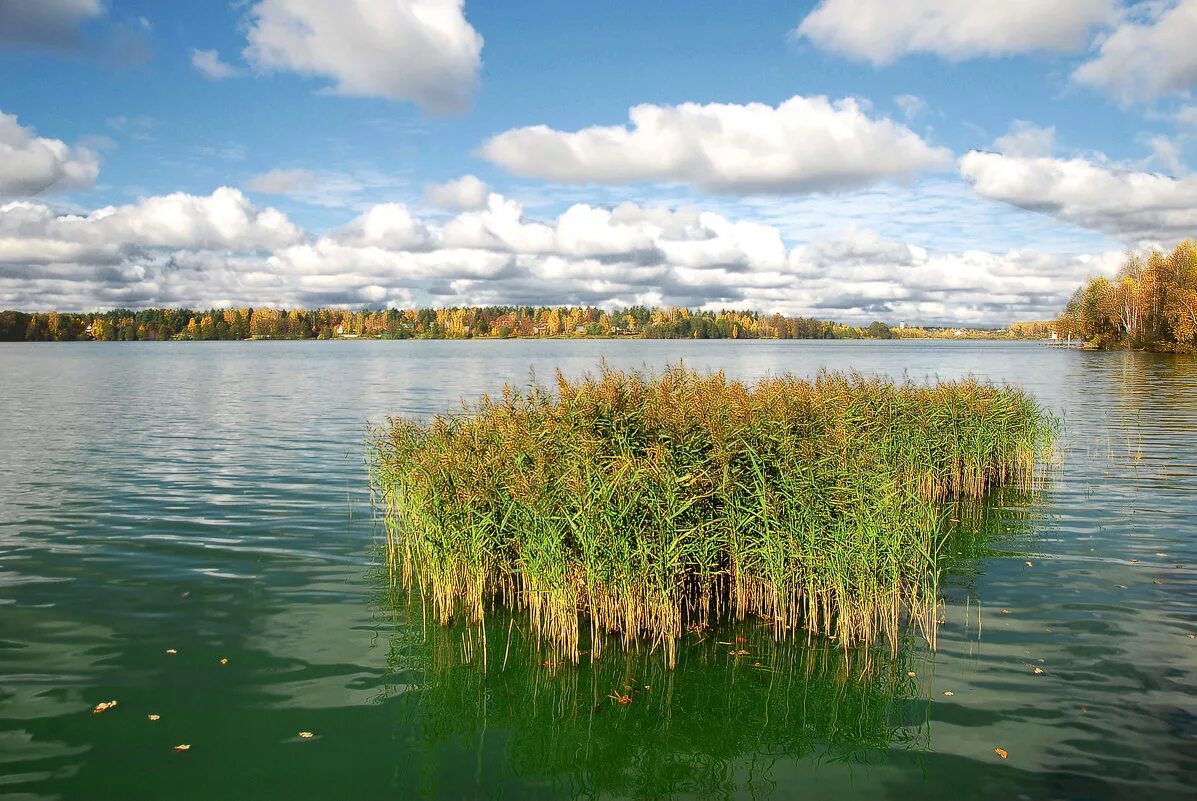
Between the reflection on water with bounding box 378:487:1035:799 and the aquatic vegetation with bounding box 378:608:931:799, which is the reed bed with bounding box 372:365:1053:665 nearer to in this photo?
the reflection on water with bounding box 378:487:1035:799

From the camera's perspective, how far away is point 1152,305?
12506cm

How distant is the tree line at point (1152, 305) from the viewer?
376 ft

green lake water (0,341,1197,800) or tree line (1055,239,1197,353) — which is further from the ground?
tree line (1055,239,1197,353)

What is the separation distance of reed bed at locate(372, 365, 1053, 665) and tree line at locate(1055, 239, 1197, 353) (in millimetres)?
123305

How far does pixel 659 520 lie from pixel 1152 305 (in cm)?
14226

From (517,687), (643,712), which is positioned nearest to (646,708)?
(643,712)

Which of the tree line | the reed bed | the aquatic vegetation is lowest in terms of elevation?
the aquatic vegetation

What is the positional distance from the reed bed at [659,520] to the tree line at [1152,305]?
123305 millimetres

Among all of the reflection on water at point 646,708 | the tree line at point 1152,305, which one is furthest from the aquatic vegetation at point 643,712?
the tree line at point 1152,305

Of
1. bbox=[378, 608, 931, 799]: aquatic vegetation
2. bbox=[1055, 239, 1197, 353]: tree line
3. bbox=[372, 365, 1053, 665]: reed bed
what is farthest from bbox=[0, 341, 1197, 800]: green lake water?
bbox=[1055, 239, 1197, 353]: tree line

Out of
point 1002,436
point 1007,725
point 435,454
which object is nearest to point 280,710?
point 435,454

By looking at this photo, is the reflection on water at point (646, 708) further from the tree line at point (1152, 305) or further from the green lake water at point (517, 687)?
the tree line at point (1152, 305)

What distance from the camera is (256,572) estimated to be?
1705 centimetres

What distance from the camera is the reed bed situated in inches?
508
